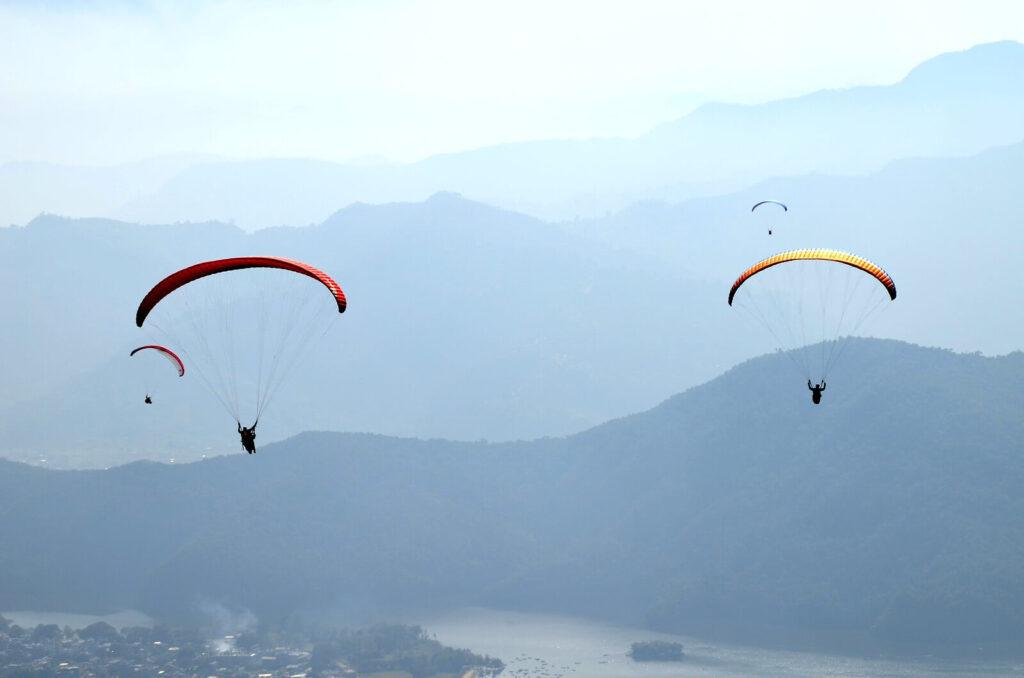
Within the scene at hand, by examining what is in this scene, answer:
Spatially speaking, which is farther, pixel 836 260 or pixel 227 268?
pixel 227 268

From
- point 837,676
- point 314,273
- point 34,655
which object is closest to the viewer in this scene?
point 314,273

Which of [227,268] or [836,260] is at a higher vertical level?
[836,260]

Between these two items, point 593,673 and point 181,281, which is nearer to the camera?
point 181,281

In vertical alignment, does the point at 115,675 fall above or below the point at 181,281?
below

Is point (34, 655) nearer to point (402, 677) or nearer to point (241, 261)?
point (402, 677)

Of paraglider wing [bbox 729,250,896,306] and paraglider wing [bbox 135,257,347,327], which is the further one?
paraglider wing [bbox 729,250,896,306]

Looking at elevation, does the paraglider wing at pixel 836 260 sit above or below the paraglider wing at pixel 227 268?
above

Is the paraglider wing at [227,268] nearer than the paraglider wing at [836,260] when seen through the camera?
Yes

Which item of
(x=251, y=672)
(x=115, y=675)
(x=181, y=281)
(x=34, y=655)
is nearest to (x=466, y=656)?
(x=251, y=672)

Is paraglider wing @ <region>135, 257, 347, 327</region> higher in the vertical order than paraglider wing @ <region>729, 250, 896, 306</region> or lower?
lower

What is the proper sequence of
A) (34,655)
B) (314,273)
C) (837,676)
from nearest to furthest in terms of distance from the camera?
(314,273) < (837,676) < (34,655)
